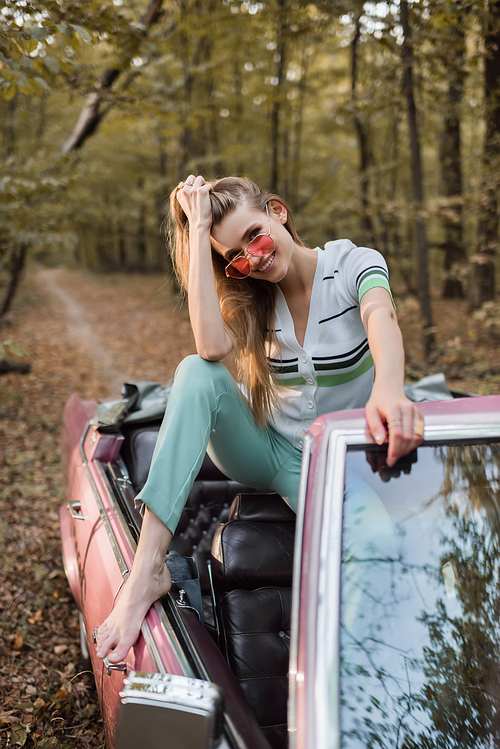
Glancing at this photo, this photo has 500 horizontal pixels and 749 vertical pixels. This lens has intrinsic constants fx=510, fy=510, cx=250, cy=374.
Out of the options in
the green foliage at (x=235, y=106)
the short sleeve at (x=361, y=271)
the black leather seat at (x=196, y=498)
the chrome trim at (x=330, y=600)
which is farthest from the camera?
the green foliage at (x=235, y=106)

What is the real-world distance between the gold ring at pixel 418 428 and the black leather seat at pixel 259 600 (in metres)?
0.87

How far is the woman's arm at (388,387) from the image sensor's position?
1231mm

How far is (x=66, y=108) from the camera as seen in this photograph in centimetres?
1379

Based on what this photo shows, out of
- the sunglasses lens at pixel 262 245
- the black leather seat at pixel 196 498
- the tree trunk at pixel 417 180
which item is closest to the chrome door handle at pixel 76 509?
the black leather seat at pixel 196 498

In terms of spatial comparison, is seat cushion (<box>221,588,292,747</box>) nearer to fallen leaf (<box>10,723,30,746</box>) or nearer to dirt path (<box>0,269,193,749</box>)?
dirt path (<box>0,269,193,749</box>)

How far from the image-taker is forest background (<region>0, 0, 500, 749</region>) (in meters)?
2.89

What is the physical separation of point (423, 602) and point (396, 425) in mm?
415

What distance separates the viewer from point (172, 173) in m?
18.0

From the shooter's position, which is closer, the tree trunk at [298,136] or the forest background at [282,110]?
the forest background at [282,110]

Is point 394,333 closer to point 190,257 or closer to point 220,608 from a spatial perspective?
point 190,257

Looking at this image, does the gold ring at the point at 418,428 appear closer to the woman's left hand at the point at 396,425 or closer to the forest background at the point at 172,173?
the woman's left hand at the point at 396,425

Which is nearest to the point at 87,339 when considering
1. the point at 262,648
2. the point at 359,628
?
the point at 262,648

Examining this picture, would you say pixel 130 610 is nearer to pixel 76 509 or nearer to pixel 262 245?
pixel 76 509

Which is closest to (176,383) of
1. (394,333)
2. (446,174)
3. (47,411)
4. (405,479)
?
(394,333)
